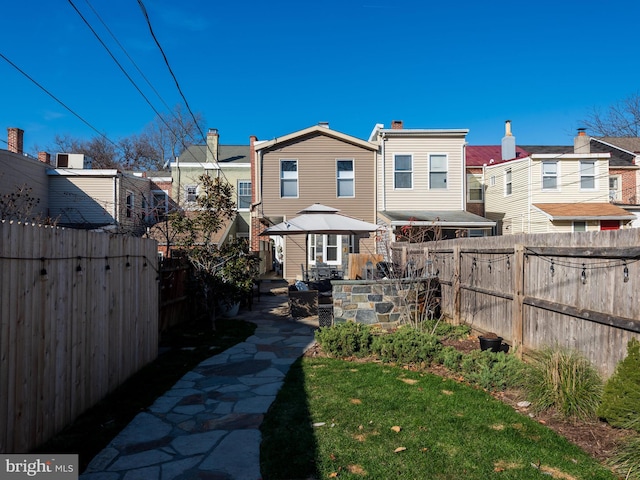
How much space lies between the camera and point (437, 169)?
741 inches

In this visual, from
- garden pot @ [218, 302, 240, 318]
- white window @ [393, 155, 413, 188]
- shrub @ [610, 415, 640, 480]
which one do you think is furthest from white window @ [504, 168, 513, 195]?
shrub @ [610, 415, 640, 480]

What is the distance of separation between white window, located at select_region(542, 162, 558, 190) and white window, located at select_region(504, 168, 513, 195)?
160cm

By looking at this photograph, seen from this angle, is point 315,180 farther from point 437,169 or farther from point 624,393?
point 624,393

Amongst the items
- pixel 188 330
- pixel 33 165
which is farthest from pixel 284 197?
pixel 33 165

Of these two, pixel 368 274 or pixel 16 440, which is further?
pixel 368 274

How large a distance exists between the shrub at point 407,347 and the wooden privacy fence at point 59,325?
135 inches

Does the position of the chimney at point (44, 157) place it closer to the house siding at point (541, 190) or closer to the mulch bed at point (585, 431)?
the house siding at point (541, 190)

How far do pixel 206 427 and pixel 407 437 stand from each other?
1.86m

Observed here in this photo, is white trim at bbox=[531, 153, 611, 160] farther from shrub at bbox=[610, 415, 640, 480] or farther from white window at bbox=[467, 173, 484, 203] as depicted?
shrub at bbox=[610, 415, 640, 480]

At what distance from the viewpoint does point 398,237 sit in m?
17.4

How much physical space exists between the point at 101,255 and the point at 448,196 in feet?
53.7

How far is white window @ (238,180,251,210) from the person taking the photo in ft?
76.7

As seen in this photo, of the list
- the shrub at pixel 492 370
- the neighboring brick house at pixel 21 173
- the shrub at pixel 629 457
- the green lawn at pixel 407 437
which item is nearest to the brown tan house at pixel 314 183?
the neighboring brick house at pixel 21 173

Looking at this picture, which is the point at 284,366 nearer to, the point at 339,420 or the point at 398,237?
the point at 339,420
